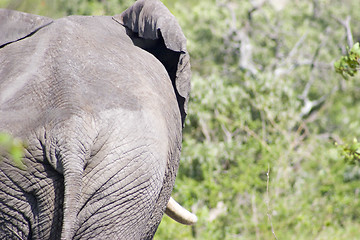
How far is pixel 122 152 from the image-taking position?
2066mm

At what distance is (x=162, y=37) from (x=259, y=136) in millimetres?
3684

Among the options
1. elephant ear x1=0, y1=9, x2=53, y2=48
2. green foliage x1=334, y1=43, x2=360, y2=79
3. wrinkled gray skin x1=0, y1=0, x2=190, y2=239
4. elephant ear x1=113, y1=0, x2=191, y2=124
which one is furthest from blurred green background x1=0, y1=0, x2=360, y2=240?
elephant ear x1=0, y1=9, x2=53, y2=48

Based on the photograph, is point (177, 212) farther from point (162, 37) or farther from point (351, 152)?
point (351, 152)

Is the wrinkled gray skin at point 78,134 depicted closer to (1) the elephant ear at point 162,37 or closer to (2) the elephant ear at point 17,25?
(2) the elephant ear at point 17,25

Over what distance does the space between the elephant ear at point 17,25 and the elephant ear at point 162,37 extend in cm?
46

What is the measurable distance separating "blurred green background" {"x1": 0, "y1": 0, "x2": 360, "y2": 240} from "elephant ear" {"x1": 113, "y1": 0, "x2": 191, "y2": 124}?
1.07m

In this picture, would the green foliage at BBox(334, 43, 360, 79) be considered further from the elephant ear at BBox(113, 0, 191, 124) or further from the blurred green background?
the elephant ear at BBox(113, 0, 191, 124)

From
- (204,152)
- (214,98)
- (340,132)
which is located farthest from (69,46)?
(340,132)

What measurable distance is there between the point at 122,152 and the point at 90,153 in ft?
0.37

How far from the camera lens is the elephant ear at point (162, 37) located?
2668 mm

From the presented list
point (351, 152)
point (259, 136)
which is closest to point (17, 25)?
point (351, 152)

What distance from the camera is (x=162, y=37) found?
2791mm

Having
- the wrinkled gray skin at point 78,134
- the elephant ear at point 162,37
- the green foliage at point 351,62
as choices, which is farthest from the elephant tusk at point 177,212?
the green foliage at point 351,62

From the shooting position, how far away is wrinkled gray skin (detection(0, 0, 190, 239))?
77.2 inches
